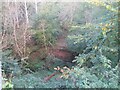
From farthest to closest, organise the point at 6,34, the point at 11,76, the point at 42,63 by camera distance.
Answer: the point at 42,63, the point at 6,34, the point at 11,76

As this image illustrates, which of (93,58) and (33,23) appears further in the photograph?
(33,23)

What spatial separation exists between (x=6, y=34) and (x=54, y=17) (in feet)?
4.92

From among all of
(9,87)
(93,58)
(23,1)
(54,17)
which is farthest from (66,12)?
(9,87)

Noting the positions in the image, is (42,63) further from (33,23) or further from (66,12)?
(66,12)

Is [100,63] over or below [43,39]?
over

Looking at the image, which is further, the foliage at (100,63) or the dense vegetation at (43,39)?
the dense vegetation at (43,39)

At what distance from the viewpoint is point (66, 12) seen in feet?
18.9

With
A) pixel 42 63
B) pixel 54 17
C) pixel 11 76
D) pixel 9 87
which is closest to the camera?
pixel 9 87

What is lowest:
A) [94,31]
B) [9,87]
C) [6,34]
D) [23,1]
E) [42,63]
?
[42,63]

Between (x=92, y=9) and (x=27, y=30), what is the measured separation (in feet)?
5.89

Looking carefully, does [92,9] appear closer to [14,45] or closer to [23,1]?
[23,1]

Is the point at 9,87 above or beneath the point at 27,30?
beneath

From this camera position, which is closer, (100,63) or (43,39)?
(100,63)

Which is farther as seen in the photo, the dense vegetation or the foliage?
the dense vegetation
